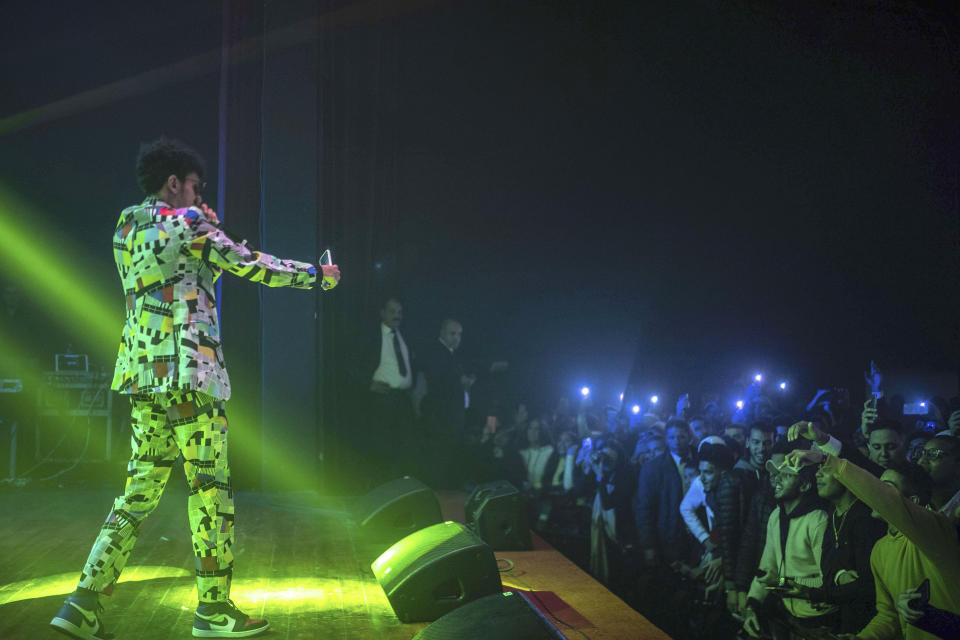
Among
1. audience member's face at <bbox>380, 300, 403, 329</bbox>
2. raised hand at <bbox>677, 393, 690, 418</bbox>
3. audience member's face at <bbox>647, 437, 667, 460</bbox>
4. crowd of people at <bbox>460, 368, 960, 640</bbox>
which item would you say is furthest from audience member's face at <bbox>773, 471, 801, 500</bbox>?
raised hand at <bbox>677, 393, 690, 418</bbox>

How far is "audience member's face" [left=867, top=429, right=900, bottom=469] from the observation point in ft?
9.15

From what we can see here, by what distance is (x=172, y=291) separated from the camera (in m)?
1.91

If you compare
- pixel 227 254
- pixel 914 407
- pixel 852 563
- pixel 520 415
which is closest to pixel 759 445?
pixel 852 563

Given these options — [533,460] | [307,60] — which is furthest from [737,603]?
[307,60]

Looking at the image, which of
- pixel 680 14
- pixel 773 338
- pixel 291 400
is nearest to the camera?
pixel 291 400

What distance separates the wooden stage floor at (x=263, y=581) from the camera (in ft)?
7.02

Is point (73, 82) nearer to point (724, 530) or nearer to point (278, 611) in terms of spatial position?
point (278, 611)

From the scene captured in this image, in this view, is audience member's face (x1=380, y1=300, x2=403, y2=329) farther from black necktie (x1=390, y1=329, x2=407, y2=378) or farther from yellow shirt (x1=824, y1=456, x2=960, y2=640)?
yellow shirt (x1=824, y1=456, x2=960, y2=640)

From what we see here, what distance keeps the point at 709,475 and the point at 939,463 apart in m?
1.31

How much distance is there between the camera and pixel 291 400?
5066mm

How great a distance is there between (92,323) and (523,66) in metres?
4.90

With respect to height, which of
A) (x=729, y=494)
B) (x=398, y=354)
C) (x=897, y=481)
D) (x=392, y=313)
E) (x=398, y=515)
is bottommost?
(x=398, y=515)

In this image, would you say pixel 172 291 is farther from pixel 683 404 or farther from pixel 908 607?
pixel 683 404

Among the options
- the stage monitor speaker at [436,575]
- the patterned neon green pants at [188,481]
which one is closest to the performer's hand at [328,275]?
the patterned neon green pants at [188,481]
